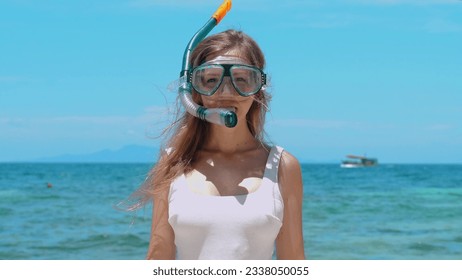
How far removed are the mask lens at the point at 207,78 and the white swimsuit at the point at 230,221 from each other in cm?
30

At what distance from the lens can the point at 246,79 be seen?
2184mm

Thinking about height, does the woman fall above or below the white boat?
above

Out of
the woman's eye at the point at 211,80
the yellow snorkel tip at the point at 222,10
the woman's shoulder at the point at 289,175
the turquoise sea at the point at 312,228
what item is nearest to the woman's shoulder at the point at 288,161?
the woman's shoulder at the point at 289,175

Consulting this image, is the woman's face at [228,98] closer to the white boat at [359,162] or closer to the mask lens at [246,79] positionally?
the mask lens at [246,79]

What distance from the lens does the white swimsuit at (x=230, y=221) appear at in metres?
2.15

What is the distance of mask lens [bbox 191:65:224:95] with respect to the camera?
217cm

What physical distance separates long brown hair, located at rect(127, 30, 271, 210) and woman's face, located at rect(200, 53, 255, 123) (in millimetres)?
25

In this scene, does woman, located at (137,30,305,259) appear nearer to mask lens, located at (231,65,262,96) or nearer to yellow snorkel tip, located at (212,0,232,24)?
mask lens, located at (231,65,262,96)

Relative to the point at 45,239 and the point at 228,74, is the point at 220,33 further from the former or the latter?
the point at 45,239

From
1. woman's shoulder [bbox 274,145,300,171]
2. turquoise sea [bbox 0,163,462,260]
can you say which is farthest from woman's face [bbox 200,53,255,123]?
turquoise sea [bbox 0,163,462,260]

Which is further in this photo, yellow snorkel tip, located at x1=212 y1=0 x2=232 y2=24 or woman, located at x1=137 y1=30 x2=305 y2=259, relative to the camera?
yellow snorkel tip, located at x1=212 y1=0 x2=232 y2=24

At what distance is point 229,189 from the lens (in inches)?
86.9
